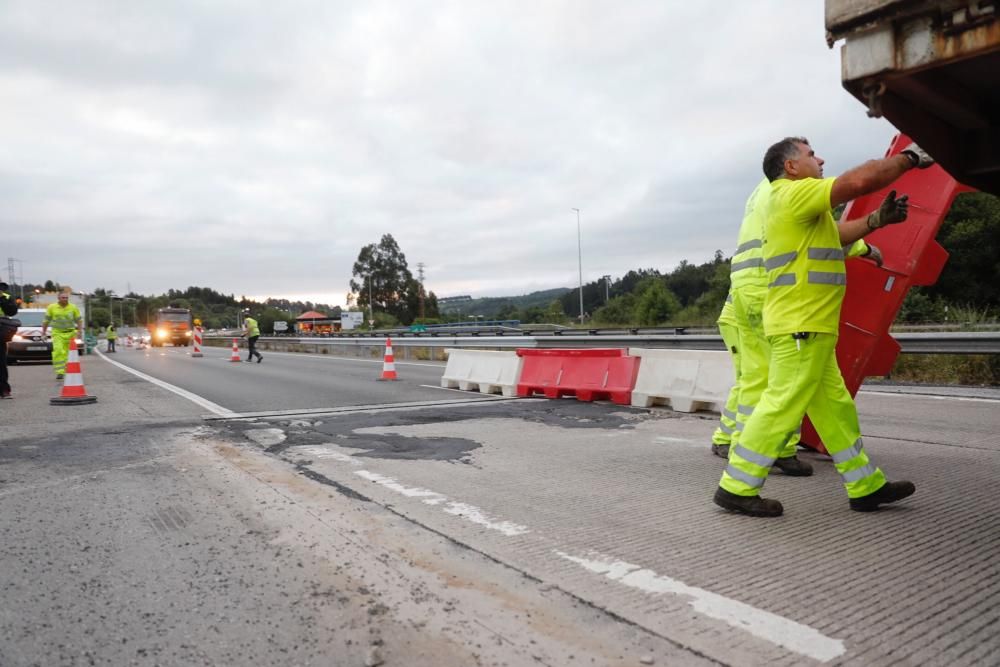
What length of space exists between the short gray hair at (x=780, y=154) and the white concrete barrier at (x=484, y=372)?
20.7ft

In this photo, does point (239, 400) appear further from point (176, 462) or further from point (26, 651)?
point (26, 651)

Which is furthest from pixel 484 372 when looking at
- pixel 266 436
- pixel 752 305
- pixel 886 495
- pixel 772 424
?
pixel 886 495

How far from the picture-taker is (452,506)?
3.97 meters

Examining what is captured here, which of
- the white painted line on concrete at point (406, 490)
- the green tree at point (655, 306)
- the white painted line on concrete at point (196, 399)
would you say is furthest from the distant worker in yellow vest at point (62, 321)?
the green tree at point (655, 306)

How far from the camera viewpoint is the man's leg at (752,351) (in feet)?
14.2

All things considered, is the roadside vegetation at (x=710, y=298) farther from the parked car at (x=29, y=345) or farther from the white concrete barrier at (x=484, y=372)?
the white concrete barrier at (x=484, y=372)

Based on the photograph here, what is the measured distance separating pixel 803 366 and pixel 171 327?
50710 mm

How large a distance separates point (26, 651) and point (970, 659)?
307 cm

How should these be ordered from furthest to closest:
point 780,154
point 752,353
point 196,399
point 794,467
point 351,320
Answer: point 351,320
point 196,399
point 794,467
point 752,353
point 780,154

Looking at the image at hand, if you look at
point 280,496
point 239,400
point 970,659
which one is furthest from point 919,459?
point 239,400

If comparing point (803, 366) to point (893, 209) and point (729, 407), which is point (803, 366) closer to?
point (893, 209)

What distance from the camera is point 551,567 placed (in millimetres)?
2965

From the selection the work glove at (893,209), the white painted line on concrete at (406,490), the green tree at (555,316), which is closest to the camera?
the work glove at (893,209)

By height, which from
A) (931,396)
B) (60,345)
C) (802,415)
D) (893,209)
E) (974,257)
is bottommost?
(931,396)
